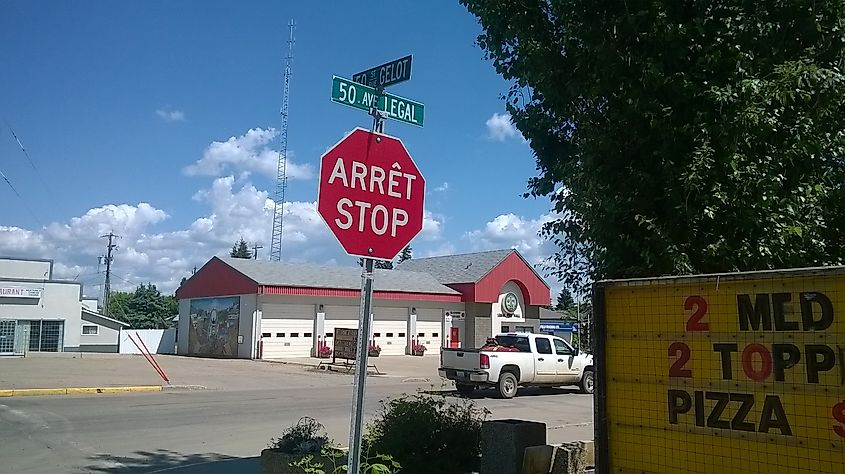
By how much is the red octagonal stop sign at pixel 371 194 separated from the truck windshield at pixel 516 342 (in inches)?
711

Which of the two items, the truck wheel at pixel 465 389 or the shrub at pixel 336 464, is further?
the truck wheel at pixel 465 389

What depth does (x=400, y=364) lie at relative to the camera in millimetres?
38906

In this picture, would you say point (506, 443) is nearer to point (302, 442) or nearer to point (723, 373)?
point (302, 442)

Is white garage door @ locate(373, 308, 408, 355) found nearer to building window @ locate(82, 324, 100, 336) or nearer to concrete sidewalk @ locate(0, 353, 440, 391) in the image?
concrete sidewalk @ locate(0, 353, 440, 391)

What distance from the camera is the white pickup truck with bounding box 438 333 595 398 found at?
21.3 m

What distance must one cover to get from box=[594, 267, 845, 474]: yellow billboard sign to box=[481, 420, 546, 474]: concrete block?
65.6 inches

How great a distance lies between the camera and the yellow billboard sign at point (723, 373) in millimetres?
4441

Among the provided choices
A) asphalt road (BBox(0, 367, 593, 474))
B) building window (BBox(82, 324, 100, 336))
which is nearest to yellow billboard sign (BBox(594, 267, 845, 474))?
asphalt road (BBox(0, 367, 593, 474))

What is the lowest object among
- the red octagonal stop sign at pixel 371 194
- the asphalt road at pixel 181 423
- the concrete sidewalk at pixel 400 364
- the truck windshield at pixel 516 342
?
the asphalt road at pixel 181 423

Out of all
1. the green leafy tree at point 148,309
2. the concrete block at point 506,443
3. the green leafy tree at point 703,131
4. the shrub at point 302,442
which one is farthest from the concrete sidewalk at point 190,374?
the green leafy tree at point 148,309

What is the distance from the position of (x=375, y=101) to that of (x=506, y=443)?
3770 mm

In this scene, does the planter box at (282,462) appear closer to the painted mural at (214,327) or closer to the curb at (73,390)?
the curb at (73,390)

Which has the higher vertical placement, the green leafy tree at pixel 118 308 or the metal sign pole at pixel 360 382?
the green leafy tree at pixel 118 308

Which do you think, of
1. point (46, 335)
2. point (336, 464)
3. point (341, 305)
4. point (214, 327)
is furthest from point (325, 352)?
point (336, 464)
